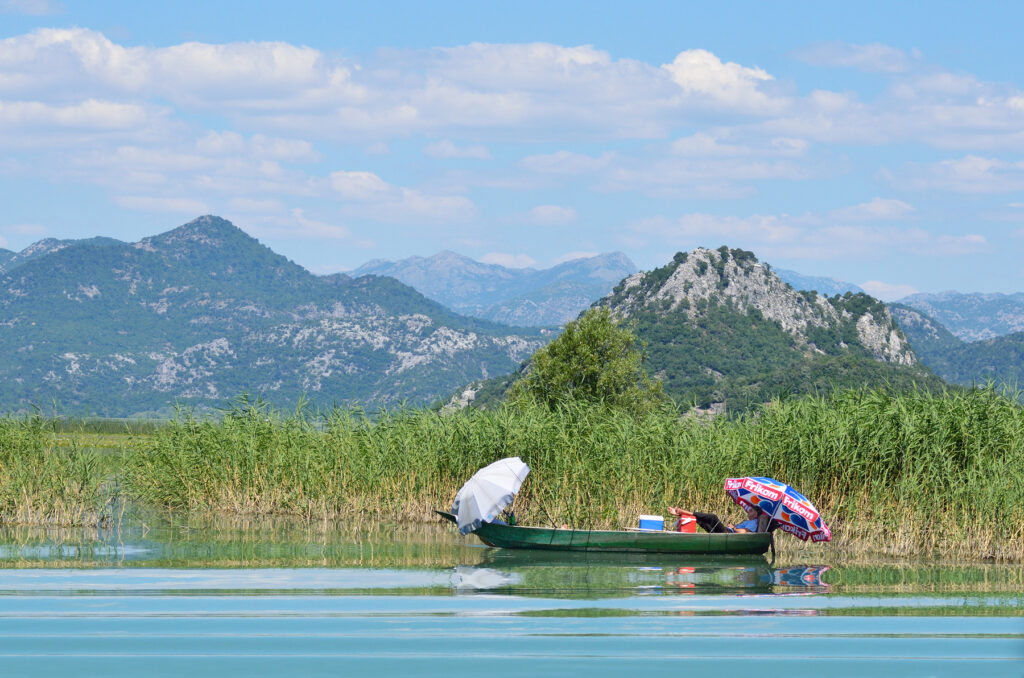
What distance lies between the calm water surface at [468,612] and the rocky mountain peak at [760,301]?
425 ft

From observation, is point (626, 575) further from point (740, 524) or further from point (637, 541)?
point (740, 524)

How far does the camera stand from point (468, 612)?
1237 cm

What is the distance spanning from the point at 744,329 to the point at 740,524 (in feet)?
428

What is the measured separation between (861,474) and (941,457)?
1.34m

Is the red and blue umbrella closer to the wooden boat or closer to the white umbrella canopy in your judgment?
the wooden boat

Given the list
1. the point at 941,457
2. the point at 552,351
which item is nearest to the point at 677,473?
the point at 941,457

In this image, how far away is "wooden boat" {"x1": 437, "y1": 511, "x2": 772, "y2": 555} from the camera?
1678 centimetres

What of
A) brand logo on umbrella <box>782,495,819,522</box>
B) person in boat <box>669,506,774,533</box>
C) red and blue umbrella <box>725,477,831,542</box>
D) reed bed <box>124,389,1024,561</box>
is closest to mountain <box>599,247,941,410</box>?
reed bed <box>124,389,1024,561</box>

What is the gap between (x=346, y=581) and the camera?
1434cm

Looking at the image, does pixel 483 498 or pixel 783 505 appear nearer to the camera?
pixel 783 505

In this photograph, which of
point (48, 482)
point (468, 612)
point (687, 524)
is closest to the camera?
point (468, 612)

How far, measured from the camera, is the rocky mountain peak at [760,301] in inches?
5876

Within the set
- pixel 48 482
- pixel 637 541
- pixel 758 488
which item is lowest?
pixel 637 541

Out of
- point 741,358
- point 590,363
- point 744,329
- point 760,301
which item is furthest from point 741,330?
point 590,363
